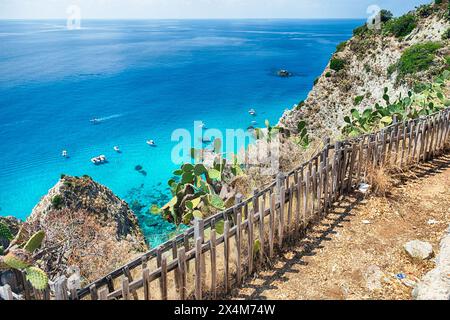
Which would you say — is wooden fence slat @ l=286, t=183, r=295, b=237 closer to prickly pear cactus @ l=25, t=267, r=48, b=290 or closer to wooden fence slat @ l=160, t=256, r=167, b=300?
wooden fence slat @ l=160, t=256, r=167, b=300

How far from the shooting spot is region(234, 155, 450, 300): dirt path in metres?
4.85

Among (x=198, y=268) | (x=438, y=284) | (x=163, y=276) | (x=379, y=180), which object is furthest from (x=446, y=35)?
(x=163, y=276)

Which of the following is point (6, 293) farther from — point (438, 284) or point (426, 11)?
point (426, 11)

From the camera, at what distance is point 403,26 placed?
31.3 meters

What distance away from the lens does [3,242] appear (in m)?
8.55

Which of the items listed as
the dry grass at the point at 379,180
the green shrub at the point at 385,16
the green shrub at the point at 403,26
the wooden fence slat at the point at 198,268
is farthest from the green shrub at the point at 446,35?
the wooden fence slat at the point at 198,268

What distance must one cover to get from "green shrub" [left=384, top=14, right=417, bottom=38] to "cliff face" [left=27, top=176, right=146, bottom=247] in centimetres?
2768

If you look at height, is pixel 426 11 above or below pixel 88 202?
above

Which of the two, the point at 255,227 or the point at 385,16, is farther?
the point at 385,16

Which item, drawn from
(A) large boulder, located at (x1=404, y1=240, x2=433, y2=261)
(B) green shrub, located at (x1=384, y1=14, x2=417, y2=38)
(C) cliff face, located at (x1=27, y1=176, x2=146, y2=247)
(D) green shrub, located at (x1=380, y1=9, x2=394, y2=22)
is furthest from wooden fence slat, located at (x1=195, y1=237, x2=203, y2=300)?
(D) green shrub, located at (x1=380, y1=9, x2=394, y2=22)

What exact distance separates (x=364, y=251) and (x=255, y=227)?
1.66 m

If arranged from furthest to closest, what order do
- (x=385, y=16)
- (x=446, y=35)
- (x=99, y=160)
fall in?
(x=385, y=16) < (x=99, y=160) < (x=446, y=35)

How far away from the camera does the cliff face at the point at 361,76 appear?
28.7 metres
